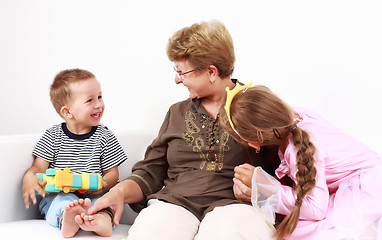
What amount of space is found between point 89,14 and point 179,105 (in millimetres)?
847

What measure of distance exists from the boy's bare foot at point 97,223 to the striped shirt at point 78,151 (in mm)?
317

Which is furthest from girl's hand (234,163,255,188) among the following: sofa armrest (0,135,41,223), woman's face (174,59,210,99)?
sofa armrest (0,135,41,223)

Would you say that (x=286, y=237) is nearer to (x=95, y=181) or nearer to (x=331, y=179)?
(x=331, y=179)

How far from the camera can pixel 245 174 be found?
1.35 meters

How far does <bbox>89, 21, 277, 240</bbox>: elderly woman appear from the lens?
1390 mm

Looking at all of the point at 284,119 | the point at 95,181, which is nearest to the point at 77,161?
the point at 95,181

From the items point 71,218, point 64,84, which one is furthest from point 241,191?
point 64,84

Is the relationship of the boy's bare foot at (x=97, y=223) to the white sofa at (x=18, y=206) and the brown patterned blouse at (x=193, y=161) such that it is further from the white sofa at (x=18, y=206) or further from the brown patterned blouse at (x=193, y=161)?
the brown patterned blouse at (x=193, y=161)

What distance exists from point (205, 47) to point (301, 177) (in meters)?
0.51

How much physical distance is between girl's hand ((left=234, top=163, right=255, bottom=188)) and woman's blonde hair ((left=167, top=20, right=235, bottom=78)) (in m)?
0.33

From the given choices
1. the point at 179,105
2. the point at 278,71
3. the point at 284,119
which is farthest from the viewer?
the point at 278,71

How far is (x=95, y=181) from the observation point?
1499 mm

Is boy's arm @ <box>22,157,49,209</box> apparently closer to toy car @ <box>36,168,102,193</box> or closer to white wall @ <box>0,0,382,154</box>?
toy car @ <box>36,168,102,193</box>

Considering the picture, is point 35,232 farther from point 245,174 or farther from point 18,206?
point 245,174
